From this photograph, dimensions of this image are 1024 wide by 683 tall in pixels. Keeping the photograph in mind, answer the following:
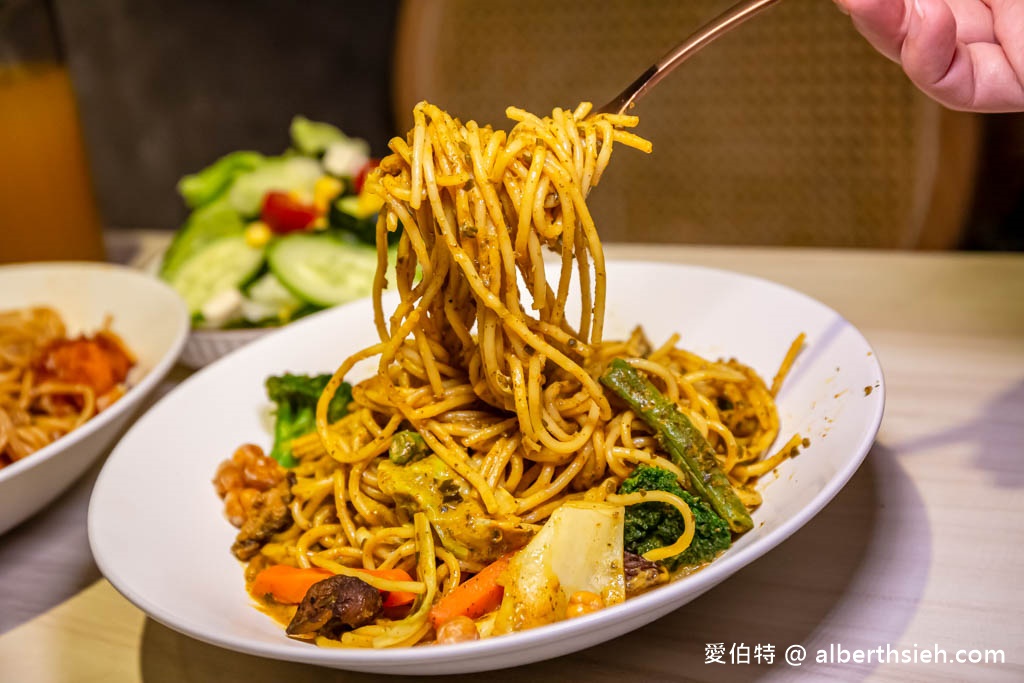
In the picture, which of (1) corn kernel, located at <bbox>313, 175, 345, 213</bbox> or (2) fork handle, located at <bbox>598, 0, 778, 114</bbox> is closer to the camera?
(2) fork handle, located at <bbox>598, 0, 778, 114</bbox>

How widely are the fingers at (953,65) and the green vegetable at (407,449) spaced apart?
3.86ft

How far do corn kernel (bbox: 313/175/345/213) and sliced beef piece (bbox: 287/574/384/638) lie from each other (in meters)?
1.97

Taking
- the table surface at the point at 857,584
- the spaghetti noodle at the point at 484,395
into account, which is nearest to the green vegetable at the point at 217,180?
the table surface at the point at 857,584

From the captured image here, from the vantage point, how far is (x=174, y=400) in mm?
2010

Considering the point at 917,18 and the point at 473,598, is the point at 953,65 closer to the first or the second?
the point at 917,18

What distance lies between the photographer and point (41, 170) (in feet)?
10.3

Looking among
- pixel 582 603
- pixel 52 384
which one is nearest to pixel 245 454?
pixel 52 384

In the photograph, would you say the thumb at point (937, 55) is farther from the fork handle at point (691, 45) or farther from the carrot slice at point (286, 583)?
the carrot slice at point (286, 583)

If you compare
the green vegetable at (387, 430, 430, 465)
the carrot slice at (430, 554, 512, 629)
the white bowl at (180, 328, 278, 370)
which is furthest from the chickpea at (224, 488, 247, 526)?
the white bowl at (180, 328, 278, 370)

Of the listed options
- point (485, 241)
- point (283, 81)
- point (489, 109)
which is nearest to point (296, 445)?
point (485, 241)

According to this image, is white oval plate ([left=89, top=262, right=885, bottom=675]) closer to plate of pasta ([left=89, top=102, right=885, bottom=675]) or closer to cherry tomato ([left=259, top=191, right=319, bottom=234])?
plate of pasta ([left=89, top=102, right=885, bottom=675])

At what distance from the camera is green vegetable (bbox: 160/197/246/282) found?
319 centimetres

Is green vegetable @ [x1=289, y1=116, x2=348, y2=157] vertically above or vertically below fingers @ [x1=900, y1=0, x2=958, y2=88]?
below

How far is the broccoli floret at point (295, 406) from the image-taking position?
2.08 meters
